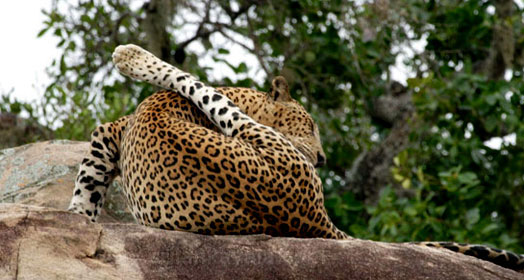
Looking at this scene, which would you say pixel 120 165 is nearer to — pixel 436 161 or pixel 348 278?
pixel 348 278

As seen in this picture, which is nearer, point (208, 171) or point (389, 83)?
point (208, 171)

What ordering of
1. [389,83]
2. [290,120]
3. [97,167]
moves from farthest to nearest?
[389,83]
[290,120]
[97,167]

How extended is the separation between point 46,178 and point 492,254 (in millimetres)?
4207

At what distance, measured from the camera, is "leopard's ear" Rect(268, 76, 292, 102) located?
20.9ft

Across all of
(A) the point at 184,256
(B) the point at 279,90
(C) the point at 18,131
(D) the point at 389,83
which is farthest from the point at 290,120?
(D) the point at 389,83

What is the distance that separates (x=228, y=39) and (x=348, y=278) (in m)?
7.87

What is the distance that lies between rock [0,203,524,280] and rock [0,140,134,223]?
7.73 feet

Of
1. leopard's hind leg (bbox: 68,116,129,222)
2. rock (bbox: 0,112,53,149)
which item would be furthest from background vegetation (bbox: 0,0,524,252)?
leopard's hind leg (bbox: 68,116,129,222)

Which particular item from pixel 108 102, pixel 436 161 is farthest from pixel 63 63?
pixel 436 161

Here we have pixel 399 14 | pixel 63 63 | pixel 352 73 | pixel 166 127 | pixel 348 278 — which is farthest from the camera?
pixel 352 73

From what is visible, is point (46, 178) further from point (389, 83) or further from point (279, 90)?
point (389, 83)

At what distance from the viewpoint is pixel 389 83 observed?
1462 centimetres

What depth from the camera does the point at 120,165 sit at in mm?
6027

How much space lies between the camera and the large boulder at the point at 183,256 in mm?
4453
